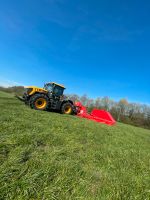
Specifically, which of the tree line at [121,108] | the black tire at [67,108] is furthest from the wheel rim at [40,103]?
the tree line at [121,108]

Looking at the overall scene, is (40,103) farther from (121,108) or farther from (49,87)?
(121,108)

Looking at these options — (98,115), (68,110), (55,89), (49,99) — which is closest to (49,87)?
(55,89)

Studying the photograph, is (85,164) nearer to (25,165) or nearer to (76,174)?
(76,174)

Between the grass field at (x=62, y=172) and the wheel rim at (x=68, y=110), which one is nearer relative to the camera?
the grass field at (x=62, y=172)

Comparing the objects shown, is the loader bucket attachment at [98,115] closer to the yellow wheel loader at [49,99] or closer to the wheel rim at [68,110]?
the yellow wheel loader at [49,99]

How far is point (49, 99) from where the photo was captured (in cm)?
1127

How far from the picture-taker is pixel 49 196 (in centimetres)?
227

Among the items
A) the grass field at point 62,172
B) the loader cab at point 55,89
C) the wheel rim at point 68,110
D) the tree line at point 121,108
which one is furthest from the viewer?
the tree line at point 121,108

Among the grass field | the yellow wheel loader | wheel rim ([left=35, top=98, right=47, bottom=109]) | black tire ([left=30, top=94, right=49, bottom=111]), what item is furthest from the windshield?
the grass field

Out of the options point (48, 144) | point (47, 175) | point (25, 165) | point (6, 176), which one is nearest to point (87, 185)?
point (47, 175)

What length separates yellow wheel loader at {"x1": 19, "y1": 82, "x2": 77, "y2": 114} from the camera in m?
10.6

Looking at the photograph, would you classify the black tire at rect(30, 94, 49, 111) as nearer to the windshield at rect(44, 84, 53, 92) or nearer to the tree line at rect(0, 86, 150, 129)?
the windshield at rect(44, 84, 53, 92)

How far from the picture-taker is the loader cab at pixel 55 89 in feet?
38.6

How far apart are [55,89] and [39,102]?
5.62 ft
